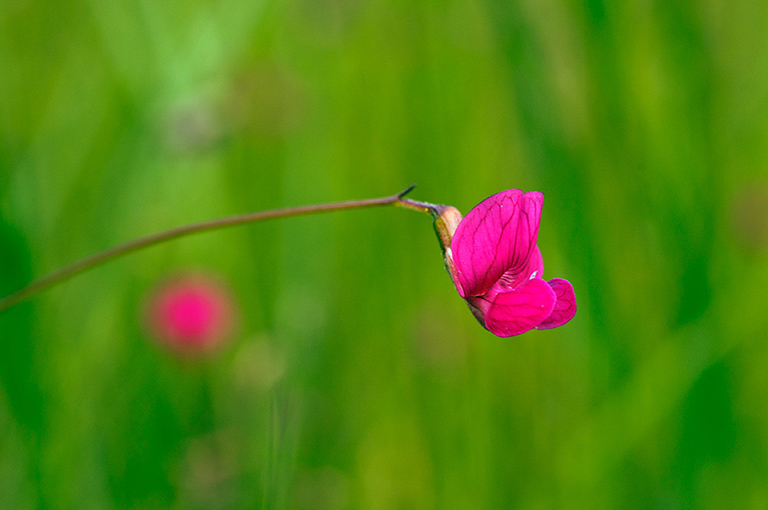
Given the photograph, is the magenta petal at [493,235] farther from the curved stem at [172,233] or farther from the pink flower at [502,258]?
the curved stem at [172,233]

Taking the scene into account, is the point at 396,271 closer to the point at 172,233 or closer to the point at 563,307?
the point at 563,307

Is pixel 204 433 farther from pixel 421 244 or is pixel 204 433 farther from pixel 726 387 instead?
pixel 726 387

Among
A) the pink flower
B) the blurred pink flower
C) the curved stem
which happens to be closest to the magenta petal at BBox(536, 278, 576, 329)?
the pink flower

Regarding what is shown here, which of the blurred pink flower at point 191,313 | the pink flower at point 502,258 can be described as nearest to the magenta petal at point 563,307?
the pink flower at point 502,258

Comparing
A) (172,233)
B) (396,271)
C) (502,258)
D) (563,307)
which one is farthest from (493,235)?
(396,271)

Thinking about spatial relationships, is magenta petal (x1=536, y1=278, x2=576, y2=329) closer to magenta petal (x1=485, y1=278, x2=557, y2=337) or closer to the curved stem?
magenta petal (x1=485, y1=278, x2=557, y2=337)

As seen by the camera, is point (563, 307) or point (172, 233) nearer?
point (172, 233)

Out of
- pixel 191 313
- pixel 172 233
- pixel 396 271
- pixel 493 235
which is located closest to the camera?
pixel 172 233

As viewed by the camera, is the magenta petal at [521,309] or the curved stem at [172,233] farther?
the magenta petal at [521,309]

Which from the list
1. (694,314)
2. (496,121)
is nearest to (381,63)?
(496,121)
